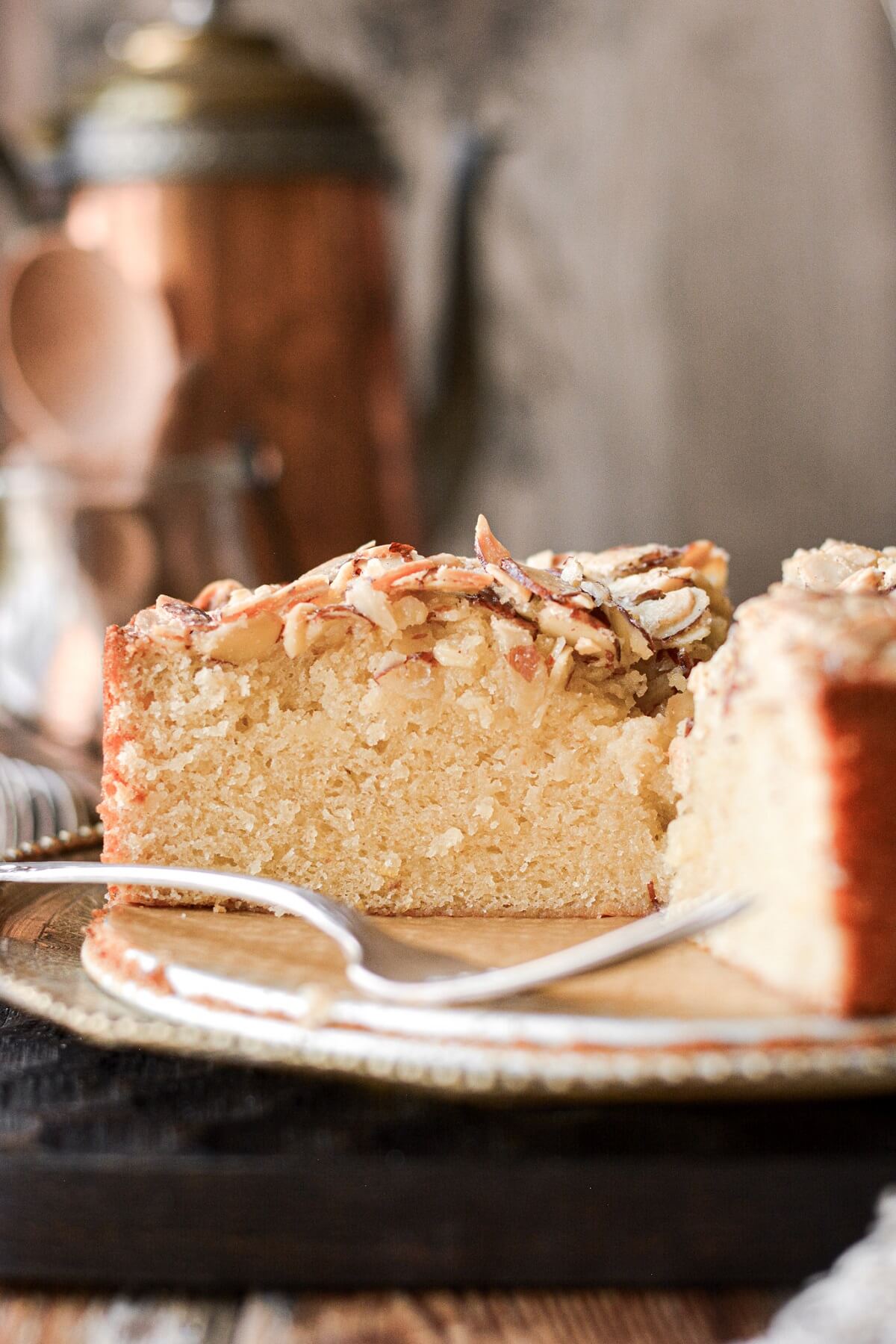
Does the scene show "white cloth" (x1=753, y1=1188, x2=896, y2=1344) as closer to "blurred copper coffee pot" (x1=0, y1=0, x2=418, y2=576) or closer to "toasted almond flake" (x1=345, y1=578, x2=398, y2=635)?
"toasted almond flake" (x1=345, y1=578, x2=398, y2=635)

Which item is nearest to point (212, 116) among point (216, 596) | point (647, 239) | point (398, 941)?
point (647, 239)

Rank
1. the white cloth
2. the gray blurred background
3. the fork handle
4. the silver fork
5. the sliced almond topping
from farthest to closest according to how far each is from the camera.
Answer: the gray blurred background
the sliced almond topping
the fork handle
the silver fork
the white cloth

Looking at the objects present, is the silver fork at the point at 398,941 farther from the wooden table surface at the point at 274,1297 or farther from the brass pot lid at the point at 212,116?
the brass pot lid at the point at 212,116

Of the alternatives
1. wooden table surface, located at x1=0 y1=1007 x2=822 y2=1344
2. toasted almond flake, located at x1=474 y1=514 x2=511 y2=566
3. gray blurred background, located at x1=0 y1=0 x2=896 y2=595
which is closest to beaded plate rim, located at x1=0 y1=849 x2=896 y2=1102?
wooden table surface, located at x1=0 y1=1007 x2=822 y2=1344

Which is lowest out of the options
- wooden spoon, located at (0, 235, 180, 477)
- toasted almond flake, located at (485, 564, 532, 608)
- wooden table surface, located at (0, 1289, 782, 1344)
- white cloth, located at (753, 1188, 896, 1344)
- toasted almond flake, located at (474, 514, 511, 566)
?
wooden table surface, located at (0, 1289, 782, 1344)

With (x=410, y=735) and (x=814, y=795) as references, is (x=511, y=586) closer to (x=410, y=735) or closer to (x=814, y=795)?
(x=410, y=735)

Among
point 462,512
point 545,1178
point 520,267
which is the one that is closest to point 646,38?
point 520,267

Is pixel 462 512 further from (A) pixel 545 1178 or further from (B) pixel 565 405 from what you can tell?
(A) pixel 545 1178

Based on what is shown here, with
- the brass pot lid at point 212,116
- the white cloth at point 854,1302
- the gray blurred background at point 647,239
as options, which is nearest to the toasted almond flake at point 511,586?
the white cloth at point 854,1302
